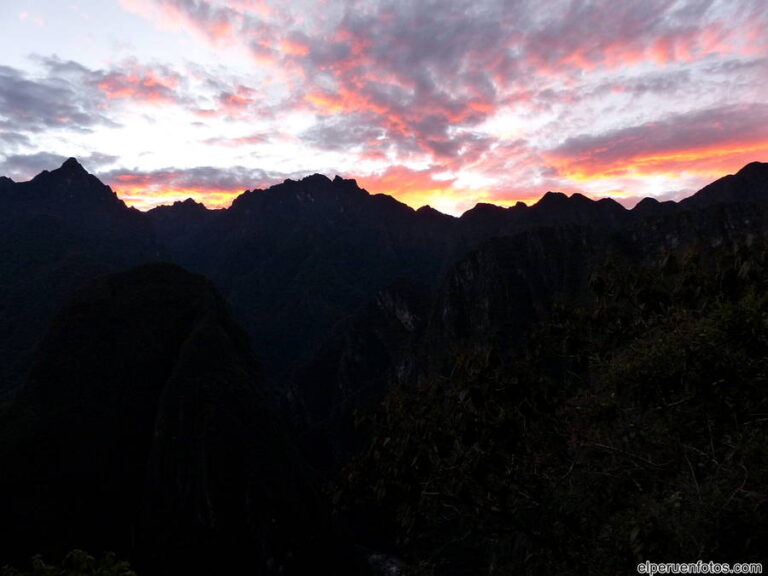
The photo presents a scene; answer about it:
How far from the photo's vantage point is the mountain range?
8.89 meters

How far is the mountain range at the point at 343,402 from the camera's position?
8.89m

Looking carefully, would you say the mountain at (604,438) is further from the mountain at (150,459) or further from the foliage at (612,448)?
the mountain at (150,459)

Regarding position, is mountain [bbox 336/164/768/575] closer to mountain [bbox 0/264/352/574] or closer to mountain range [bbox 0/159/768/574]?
mountain range [bbox 0/159/768/574]

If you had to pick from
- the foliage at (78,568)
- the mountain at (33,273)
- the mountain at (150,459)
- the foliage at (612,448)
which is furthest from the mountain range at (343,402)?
the foliage at (78,568)

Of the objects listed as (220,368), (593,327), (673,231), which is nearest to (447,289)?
(673,231)

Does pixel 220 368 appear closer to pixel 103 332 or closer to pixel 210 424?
pixel 210 424

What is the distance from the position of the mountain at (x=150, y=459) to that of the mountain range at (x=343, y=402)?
0.88 feet

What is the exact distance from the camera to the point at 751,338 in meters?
7.24

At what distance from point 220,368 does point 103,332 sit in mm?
21400

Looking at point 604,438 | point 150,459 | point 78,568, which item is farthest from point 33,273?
point 604,438

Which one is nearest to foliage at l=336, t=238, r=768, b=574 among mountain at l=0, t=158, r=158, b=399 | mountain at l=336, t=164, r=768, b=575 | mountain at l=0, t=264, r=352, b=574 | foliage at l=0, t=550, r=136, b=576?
mountain at l=336, t=164, r=768, b=575

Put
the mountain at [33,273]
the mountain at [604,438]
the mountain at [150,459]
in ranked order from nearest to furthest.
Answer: the mountain at [604,438] → the mountain at [150,459] → the mountain at [33,273]

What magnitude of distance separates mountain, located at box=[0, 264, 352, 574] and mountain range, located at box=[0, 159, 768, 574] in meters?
0.27

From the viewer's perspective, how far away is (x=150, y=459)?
62125 millimetres
